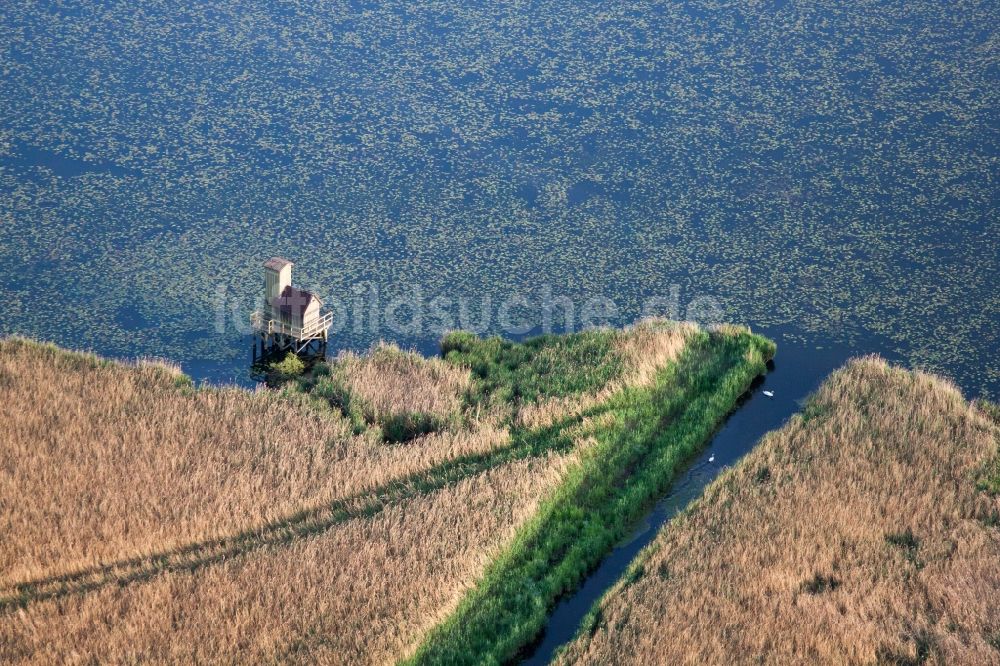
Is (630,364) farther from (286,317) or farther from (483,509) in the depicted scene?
(286,317)

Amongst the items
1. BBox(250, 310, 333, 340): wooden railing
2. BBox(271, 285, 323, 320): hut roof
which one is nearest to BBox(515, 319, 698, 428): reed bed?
BBox(250, 310, 333, 340): wooden railing

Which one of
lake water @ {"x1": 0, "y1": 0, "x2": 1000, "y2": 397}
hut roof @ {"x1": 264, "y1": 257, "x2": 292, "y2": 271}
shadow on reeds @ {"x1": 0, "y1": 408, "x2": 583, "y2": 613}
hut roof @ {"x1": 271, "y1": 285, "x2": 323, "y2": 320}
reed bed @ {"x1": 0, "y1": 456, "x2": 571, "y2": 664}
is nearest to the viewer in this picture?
reed bed @ {"x1": 0, "y1": 456, "x2": 571, "y2": 664}

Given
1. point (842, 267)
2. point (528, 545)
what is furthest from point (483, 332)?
point (842, 267)

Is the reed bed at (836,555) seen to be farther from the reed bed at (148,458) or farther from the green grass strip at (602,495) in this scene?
the reed bed at (148,458)

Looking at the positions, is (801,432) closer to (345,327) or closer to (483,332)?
(483,332)

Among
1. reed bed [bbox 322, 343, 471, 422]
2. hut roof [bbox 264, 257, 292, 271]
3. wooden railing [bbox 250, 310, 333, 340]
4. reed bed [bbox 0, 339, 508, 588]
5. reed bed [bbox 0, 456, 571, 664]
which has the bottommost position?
reed bed [bbox 0, 456, 571, 664]

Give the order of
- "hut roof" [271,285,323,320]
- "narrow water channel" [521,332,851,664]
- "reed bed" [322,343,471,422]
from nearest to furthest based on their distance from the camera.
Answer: "narrow water channel" [521,332,851,664], "reed bed" [322,343,471,422], "hut roof" [271,285,323,320]

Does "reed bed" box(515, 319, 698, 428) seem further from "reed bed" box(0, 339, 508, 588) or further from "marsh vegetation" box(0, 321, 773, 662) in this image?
"reed bed" box(0, 339, 508, 588)
